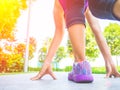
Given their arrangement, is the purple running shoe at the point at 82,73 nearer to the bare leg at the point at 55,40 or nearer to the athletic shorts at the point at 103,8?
the bare leg at the point at 55,40

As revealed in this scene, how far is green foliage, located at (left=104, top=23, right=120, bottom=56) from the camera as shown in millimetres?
6250

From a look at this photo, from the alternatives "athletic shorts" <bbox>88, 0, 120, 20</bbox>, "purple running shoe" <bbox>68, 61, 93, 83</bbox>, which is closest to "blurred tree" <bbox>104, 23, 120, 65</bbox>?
"purple running shoe" <bbox>68, 61, 93, 83</bbox>

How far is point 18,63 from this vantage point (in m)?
5.50

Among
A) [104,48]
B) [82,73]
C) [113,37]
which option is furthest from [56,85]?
[113,37]

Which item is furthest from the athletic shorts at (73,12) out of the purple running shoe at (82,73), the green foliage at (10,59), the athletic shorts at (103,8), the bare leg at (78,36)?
the green foliage at (10,59)

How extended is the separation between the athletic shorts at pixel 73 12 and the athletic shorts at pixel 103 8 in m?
0.31

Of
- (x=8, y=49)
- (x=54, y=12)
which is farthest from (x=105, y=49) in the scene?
(x=8, y=49)

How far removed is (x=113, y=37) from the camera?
6.86m

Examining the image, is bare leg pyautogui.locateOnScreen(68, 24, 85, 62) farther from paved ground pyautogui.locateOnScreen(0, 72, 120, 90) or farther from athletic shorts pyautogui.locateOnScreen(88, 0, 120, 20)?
athletic shorts pyautogui.locateOnScreen(88, 0, 120, 20)

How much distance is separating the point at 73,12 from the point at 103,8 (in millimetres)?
336

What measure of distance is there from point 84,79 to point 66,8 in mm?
271

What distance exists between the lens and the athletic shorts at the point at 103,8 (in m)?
0.57

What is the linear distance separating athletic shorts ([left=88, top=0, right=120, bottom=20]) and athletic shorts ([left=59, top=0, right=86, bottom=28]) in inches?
12.4

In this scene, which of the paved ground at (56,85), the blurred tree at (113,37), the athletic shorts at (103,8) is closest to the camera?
the athletic shorts at (103,8)
